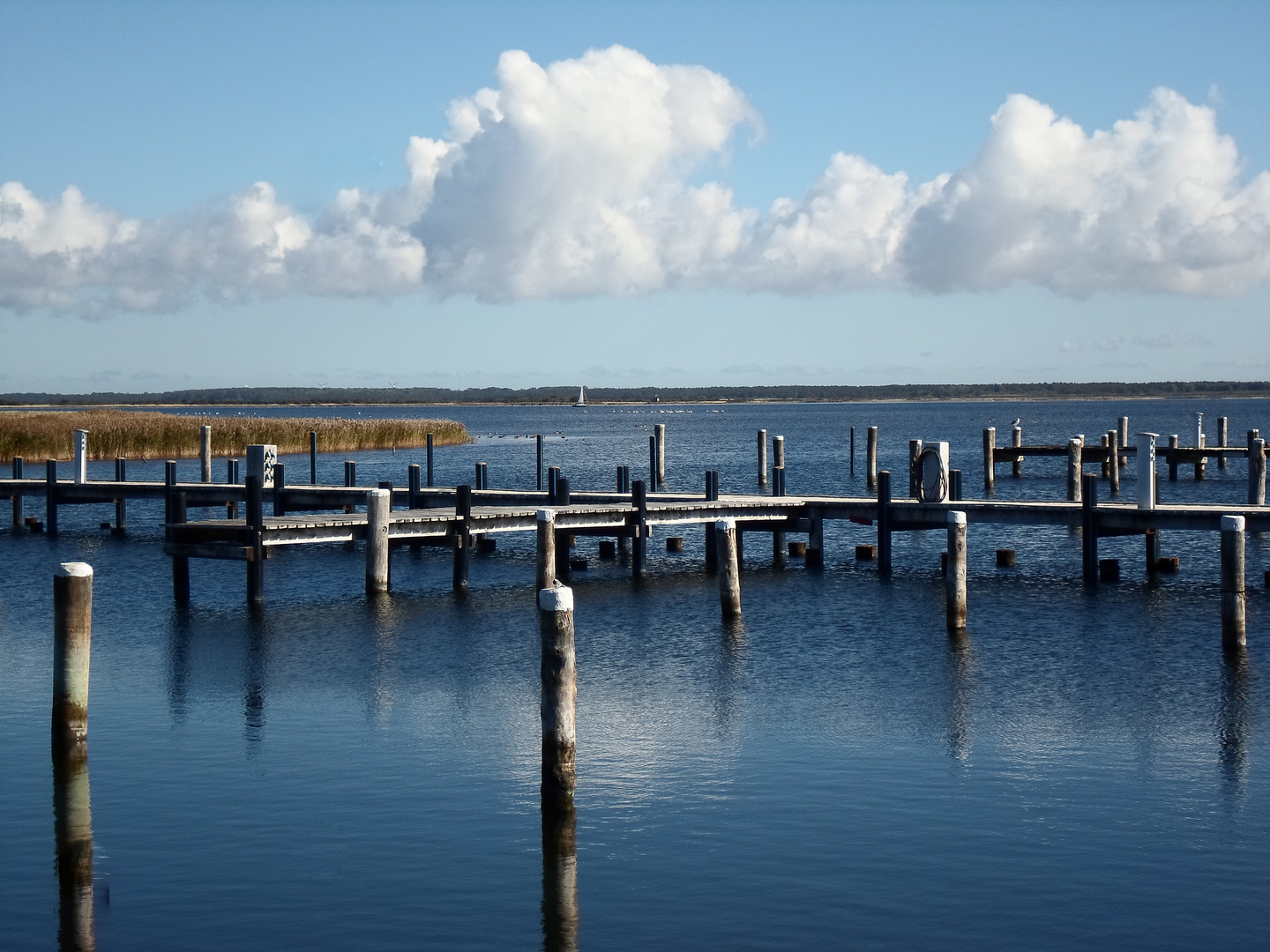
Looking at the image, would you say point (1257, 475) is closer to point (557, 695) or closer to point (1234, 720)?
point (1234, 720)

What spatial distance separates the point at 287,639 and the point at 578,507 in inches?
331

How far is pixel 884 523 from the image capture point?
108ft

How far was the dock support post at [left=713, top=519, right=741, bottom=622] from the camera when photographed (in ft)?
80.9

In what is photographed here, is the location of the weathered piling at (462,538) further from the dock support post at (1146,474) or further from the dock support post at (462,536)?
the dock support post at (1146,474)

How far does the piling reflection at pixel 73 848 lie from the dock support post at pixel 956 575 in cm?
1408

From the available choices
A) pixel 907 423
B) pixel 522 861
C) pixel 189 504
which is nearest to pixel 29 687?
pixel 522 861

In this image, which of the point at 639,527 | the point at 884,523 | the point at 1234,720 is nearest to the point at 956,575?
the point at 1234,720

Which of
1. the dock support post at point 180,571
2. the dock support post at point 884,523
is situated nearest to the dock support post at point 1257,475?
the dock support post at point 884,523

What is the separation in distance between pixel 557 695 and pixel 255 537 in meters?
14.9

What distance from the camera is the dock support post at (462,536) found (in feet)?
100

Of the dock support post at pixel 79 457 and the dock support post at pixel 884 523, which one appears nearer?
the dock support post at pixel 884 523

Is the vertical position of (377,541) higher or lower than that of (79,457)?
lower

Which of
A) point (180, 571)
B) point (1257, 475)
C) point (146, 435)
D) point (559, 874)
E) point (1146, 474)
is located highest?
point (146, 435)

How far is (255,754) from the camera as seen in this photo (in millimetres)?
16641
